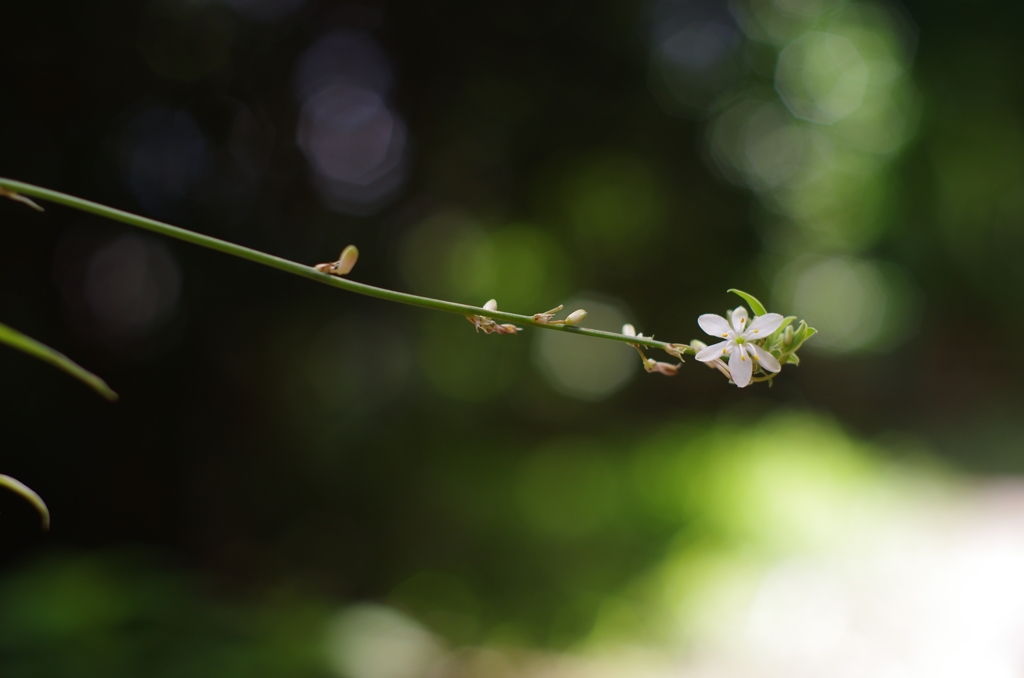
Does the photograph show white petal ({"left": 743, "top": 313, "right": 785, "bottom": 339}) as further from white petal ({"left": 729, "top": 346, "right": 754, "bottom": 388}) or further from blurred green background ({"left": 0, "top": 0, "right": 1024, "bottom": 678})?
blurred green background ({"left": 0, "top": 0, "right": 1024, "bottom": 678})

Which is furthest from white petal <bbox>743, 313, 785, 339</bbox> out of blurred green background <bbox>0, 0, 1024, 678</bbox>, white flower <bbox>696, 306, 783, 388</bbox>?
blurred green background <bbox>0, 0, 1024, 678</bbox>

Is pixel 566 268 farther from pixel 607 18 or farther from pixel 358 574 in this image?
pixel 358 574

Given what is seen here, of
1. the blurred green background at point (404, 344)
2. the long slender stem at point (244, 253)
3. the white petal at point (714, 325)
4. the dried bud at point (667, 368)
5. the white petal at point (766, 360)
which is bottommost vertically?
the long slender stem at point (244, 253)

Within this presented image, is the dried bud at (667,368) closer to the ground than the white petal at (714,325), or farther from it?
closer to the ground

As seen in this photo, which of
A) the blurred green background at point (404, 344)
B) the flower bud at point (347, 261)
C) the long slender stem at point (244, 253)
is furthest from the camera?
the blurred green background at point (404, 344)

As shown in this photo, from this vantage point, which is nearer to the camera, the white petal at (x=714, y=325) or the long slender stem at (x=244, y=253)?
the long slender stem at (x=244, y=253)

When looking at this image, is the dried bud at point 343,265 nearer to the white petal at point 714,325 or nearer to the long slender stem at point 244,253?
the long slender stem at point 244,253

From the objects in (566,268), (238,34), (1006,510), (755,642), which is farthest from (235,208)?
(1006,510)

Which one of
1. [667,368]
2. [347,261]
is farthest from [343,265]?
[667,368]

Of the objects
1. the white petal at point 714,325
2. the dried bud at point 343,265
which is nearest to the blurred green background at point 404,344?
the dried bud at point 343,265
